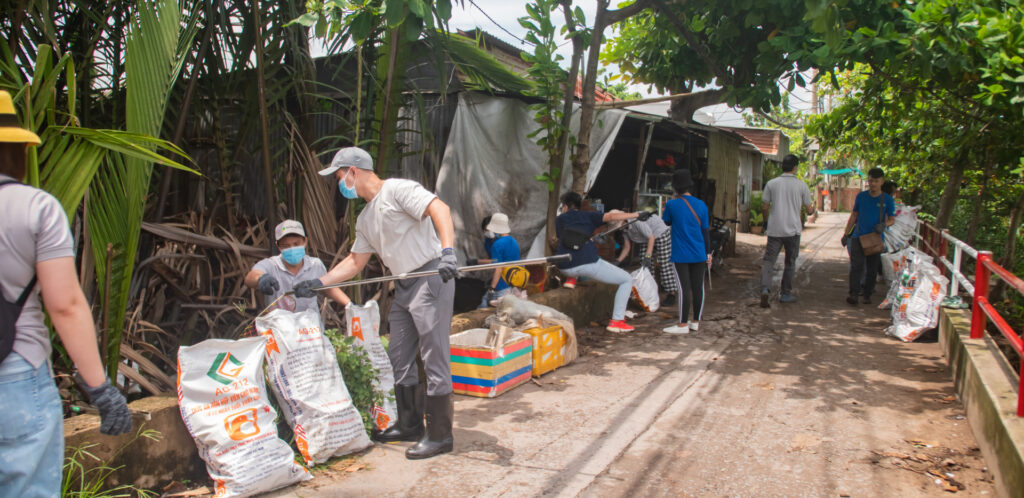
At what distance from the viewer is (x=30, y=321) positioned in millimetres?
2225

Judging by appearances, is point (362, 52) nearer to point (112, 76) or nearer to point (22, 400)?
point (112, 76)

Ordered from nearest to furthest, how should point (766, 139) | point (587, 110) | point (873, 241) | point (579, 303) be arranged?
point (579, 303)
point (587, 110)
point (873, 241)
point (766, 139)

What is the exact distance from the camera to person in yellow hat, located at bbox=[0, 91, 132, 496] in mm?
2131

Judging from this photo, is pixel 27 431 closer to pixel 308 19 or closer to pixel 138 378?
pixel 138 378

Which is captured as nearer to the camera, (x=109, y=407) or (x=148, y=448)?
(x=109, y=407)

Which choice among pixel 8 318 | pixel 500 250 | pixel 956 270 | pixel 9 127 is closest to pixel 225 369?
pixel 8 318

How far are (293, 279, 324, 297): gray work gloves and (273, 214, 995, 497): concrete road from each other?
38.3 inches

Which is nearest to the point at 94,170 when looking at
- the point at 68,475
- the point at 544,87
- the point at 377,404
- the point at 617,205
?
the point at 68,475

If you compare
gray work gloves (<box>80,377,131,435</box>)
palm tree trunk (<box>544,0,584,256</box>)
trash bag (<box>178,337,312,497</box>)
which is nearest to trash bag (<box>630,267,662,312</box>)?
palm tree trunk (<box>544,0,584,256</box>)

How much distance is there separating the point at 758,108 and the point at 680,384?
161 inches

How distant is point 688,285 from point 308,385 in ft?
15.4

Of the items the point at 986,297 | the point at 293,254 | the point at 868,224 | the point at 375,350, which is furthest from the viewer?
the point at 868,224

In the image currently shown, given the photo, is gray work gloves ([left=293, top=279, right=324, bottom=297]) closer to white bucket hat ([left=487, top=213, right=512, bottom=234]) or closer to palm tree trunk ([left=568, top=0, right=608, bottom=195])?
white bucket hat ([left=487, top=213, right=512, bottom=234])

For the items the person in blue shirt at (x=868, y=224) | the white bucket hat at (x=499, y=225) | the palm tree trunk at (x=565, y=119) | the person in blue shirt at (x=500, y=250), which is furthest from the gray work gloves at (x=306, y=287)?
the person in blue shirt at (x=868, y=224)
